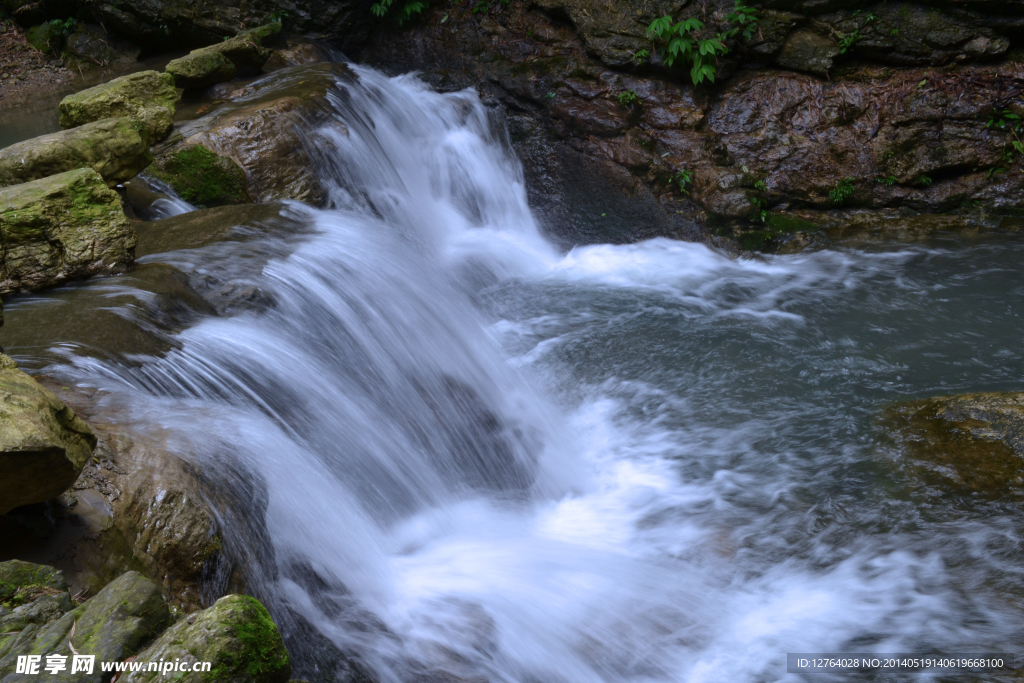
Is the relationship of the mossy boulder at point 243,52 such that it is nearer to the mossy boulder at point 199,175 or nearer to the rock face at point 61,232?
the mossy boulder at point 199,175

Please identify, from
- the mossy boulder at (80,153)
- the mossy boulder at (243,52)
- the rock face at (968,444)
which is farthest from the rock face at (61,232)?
the rock face at (968,444)

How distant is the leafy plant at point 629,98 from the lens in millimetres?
7688

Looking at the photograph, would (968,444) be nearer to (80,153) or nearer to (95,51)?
(80,153)

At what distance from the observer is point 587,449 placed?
15.7ft

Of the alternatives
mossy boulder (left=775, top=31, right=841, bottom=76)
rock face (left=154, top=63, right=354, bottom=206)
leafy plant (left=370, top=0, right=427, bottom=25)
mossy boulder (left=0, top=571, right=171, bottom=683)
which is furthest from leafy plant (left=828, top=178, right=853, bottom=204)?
mossy boulder (left=0, top=571, right=171, bottom=683)

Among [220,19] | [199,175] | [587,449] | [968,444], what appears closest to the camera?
[968,444]

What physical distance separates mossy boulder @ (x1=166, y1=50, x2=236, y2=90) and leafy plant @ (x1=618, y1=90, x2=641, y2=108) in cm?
418

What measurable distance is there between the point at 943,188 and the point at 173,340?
22.5ft

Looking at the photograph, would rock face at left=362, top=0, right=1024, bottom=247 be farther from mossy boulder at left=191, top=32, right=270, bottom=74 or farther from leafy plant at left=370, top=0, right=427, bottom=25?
mossy boulder at left=191, top=32, right=270, bottom=74

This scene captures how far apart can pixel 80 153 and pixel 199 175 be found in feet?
3.41

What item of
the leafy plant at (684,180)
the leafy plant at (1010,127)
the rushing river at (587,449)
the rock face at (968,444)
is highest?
the leafy plant at (1010,127)

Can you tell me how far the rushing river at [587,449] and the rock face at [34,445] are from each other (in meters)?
0.50

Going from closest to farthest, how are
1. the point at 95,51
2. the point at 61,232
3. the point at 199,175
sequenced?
the point at 61,232 → the point at 199,175 → the point at 95,51

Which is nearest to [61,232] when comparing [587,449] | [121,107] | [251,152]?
[251,152]
